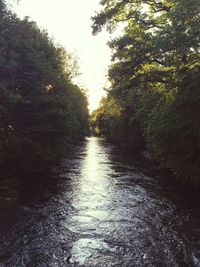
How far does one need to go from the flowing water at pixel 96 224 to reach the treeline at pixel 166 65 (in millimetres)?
2556

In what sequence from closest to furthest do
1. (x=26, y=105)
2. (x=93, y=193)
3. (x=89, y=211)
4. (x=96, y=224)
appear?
1. (x=96, y=224)
2. (x=89, y=211)
3. (x=93, y=193)
4. (x=26, y=105)

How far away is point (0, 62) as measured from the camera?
18125mm

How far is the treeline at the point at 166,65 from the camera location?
574 inches

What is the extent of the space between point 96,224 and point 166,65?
1066 cm

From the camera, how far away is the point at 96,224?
1096cm

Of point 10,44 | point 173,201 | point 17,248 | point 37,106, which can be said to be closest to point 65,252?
point 17,248

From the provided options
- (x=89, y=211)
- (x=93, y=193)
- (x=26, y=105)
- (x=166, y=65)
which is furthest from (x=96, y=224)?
(x=26, y=105)

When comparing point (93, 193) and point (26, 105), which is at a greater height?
point (26, 105)

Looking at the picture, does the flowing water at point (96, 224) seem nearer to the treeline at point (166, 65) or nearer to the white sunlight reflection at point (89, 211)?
the white sunlight reflection at point (89, 211)

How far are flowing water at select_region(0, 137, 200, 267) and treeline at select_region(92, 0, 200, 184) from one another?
2.56 metres

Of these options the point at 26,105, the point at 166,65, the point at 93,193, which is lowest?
the point at 93,193

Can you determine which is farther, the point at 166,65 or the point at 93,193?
the point at 166,65

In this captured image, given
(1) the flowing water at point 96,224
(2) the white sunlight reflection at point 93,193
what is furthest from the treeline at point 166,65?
(2) the white sunlight reflection at point 93,193

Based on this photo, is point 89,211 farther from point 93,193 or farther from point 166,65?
point 166,65
